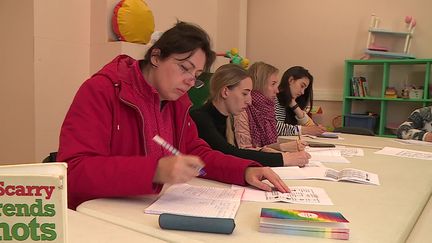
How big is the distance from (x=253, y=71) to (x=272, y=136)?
0.46 metres

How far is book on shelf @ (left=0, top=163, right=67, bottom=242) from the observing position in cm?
49

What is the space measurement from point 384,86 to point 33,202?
408cm

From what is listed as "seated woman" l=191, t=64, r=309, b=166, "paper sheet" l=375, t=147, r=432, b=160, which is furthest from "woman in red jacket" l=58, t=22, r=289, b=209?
"paper sheet" l=375, t=147, r=432, b=160

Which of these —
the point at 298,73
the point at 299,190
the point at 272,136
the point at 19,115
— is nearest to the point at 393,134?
the point at 298,73

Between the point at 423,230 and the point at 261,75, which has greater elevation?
the point at 261,75

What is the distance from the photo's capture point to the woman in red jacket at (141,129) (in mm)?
975

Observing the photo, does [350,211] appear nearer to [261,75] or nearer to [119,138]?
[119,138]

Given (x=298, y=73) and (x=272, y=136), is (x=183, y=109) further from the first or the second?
(x=298, y=73)

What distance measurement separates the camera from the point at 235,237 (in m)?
0.80

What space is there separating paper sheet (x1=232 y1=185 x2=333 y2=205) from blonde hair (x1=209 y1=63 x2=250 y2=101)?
85cm

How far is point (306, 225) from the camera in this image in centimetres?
83

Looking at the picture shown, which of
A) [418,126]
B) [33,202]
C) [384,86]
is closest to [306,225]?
[33,202]

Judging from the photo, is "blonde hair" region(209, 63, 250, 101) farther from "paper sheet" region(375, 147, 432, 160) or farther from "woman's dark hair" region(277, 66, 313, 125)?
"woman's dark hair" region(277, 66, 313, 125)

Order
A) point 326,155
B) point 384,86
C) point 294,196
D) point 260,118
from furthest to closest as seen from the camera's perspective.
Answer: point 384,86
point 260,118
point 326,155
point 294,196
